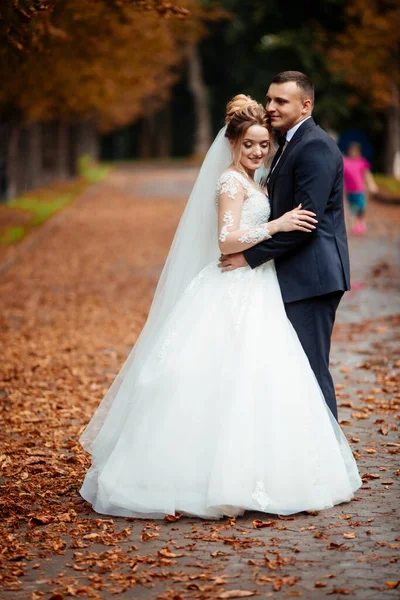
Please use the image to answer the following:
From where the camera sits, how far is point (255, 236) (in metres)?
5.29

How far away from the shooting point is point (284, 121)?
5.30 metres

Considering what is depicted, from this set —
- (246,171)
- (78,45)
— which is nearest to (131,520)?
(246,171)

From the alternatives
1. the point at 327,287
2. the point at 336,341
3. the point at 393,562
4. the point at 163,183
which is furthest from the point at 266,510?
the point at 163,183

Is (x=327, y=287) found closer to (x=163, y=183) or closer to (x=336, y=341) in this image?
(x=336, y=341)

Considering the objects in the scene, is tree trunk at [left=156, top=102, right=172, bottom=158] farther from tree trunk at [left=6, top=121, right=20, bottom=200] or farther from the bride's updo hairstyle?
the bride's updo hairstyle

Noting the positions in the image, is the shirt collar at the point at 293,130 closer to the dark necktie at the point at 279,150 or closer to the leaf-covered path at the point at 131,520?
the dark necktie at the point at 279,150

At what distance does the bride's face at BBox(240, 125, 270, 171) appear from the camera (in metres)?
5.27

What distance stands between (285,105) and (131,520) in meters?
2.38

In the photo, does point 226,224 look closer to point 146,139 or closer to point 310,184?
point 310,184

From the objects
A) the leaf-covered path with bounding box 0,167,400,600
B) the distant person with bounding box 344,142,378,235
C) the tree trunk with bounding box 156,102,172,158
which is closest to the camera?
the leaf-covered path with bounding box 0,167,400,600

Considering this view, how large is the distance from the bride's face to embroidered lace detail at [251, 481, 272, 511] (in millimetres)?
1750

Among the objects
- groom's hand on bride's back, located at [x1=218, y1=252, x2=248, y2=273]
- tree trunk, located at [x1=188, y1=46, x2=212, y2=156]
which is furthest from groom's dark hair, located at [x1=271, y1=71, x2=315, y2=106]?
tree trunk, located at [x1=188, y1=46, x2=212, y2=156]

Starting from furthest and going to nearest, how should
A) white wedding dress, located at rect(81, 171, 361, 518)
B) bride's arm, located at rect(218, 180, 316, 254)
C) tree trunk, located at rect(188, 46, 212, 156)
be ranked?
tree trunk, located at rect(188, 46, 212, 156), bride's arm, located at rect(218, 180, 316, 254), white wedding dress, located at rect(81, 171, 361, 518)

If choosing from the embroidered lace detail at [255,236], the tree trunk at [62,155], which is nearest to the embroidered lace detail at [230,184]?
the embroidered lace detail at [255,236]
